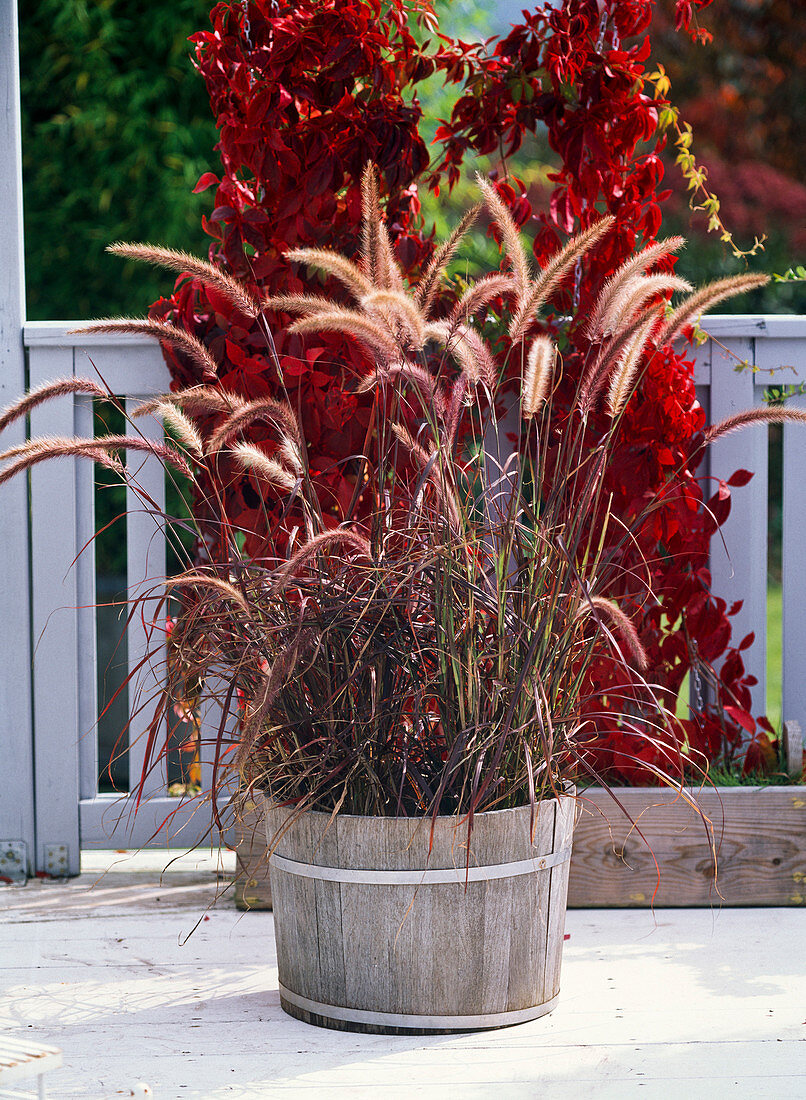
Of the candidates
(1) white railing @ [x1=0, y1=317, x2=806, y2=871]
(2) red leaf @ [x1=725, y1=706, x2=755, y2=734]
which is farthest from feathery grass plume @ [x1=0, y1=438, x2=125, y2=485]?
(2) red leaf @ [x1=725, y1=706, x2=755, y2=734]

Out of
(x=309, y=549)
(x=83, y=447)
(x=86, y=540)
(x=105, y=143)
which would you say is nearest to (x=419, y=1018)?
(x=309, y=549)

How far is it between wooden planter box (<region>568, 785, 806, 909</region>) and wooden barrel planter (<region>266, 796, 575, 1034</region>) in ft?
1.58

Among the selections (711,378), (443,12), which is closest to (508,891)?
(711,378)

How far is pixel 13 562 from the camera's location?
2.10 meters

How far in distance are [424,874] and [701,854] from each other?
0.78 m

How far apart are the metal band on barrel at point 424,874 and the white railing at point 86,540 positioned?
798mm

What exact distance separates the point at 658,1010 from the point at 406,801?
0.48m

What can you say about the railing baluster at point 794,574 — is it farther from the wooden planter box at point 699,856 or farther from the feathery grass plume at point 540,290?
the feathery grass plume at point 540,290

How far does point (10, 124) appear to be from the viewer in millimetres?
2066

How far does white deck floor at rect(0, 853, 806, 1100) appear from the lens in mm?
1277

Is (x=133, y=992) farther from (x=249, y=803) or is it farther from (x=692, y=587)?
(x=692, y=587)

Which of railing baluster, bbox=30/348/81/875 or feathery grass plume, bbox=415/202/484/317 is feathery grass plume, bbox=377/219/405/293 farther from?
railing baluster, bbox=30/348/81/875

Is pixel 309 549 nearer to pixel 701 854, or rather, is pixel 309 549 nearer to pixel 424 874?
pixel 424 874

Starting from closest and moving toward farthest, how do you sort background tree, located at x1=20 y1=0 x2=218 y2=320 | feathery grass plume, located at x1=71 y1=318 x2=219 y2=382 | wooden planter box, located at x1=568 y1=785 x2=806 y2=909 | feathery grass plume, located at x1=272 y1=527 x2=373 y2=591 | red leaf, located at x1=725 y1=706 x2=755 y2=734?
feathery grass plume, located at x1=272 y1=527 x2=373 y2=591, feathery grass plume, located at x1=71 y1=318 x2=219 y2=382, wooden planter box, located at x1=568 y1=785 x2=806 y2=909, red leaf, located at x1=725 y1=706 x2=755 y2=734, background tree, located at x1=20 y1=0 x2=218 y2=320
